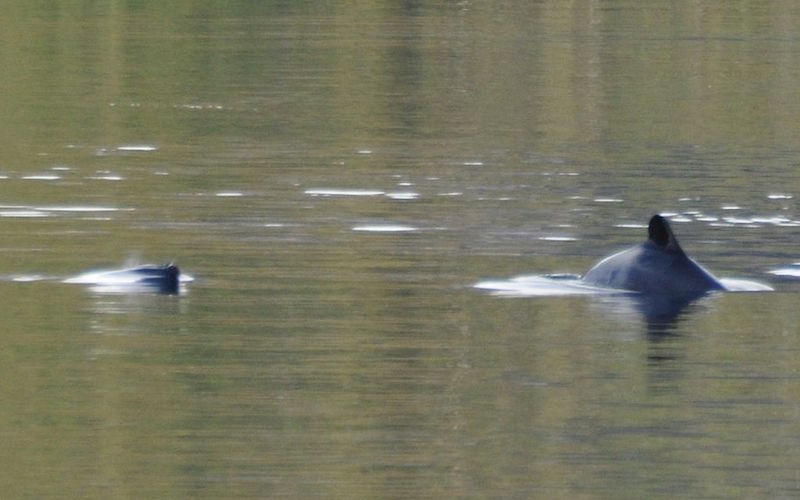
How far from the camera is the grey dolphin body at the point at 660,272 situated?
2269cm

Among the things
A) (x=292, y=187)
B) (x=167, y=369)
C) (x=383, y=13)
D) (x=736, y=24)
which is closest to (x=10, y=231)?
(x=292, y=187)

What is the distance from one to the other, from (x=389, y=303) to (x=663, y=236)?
268 cm

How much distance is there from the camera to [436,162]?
3816 centimetres

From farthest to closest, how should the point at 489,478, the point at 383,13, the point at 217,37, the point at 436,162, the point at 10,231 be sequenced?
1. the point at 383,13
2. the point at 217,37
3. the point at 436,162
4. the point at 10,231
5. the point at 489,478

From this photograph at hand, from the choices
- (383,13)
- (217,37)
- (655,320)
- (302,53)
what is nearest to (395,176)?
(655,320)

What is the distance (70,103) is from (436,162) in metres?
16.2

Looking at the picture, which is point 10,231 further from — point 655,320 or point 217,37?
point 217,37

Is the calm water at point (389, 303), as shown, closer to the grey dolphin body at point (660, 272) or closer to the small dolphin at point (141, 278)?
the small dolphin at point (141, 278)

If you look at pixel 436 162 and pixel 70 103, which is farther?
pixel 70 103

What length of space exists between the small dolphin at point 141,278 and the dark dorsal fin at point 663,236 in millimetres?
4580

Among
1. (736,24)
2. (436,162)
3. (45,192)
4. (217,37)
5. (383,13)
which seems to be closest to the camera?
(45,192)

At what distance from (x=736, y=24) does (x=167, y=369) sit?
73393 millimetres

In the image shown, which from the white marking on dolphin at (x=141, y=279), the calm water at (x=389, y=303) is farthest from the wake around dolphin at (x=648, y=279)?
the white marking on dolphin at (x=141, y=279)

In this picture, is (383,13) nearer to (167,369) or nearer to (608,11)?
(608,11)
